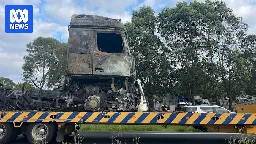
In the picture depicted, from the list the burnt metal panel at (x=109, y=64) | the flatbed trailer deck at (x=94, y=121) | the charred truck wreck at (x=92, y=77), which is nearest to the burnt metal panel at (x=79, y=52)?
the charred truck wreck at (x=92, y=77)

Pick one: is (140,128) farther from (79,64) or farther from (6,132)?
(6,132)

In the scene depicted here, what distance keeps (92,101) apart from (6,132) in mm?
2695

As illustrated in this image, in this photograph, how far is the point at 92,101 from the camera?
399 inches

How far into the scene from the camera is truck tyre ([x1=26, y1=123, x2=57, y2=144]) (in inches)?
399

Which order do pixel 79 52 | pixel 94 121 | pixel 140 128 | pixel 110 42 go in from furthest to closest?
pixel 140 128 < pixel 110 42 < pixel 79 52 < pixel 94 121

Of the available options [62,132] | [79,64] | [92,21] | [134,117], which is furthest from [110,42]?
[62,132]

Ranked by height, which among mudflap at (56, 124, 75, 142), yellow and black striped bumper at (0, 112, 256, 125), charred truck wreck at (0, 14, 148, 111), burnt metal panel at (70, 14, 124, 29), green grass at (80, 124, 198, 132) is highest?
burnt metal panel at (70, 14, 124, 29)

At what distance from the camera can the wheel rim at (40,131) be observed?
401 inches

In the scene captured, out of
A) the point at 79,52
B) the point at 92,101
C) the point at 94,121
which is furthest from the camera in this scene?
the point at 79,52

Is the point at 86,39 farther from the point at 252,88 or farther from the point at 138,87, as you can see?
the point at 252,88

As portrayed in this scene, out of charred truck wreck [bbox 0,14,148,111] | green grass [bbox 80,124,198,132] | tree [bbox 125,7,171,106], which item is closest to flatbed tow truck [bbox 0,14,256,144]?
charred truck wreck [bbox 0,14,148,111]

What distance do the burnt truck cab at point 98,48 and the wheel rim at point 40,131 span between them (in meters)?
1.74

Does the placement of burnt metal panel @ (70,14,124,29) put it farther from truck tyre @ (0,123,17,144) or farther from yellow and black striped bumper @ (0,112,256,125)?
truck tyre @ (0,123,17,144)

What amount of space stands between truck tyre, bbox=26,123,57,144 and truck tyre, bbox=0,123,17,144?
0.53 m
